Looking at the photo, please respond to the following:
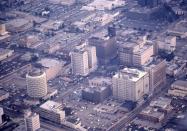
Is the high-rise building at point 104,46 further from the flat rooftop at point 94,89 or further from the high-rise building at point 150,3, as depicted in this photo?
the high-rise building at point 150,3

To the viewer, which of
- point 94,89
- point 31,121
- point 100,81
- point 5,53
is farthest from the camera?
point 5,53

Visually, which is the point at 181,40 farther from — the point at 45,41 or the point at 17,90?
the point at 17,90

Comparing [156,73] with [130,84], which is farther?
[156,73]

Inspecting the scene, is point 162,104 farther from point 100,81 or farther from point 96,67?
point 96,67

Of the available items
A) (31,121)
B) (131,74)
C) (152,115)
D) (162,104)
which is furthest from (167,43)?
(31,121)

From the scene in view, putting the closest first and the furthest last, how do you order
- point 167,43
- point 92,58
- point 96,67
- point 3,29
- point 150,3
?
1. point 92,58
2. point 96,67
3. point 167,43
4. point 3,29
5. point 150,3

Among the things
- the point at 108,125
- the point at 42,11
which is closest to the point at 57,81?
the point at 108,125

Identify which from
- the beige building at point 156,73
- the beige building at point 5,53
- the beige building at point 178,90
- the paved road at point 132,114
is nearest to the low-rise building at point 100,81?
the beige building at point 156,73
